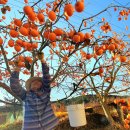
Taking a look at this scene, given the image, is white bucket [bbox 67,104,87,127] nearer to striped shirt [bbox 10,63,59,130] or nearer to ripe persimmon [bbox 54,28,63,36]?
striped shirt [bbox 10,63,59,130]

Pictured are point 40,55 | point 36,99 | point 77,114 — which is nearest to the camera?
point 40,55

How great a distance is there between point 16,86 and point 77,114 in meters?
4.54

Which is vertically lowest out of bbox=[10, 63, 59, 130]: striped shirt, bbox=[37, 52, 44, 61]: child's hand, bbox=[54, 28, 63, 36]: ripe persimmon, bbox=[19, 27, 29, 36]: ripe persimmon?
bbox=[10, 63, 59, 130]: striped shirt

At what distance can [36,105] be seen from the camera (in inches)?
219

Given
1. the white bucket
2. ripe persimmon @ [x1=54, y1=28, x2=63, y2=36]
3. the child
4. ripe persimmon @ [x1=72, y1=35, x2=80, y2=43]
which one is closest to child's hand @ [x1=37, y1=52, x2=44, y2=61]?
the child

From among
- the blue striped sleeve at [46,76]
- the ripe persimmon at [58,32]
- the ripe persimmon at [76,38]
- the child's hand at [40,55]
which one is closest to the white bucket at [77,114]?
the blue striped sleeve at [46,76]

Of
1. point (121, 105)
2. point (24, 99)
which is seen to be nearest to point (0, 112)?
point (121, 105)

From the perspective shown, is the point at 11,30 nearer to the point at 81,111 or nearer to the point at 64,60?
the point at 64,60

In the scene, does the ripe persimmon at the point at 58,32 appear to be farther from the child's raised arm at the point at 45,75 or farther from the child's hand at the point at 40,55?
the child's raised arm at the point at 45,75

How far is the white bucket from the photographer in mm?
9617

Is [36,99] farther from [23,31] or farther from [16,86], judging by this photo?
[23,31]

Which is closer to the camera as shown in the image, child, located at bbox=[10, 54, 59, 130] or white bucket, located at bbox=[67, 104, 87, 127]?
child, located at bbox=[10, 54, 59, 130]

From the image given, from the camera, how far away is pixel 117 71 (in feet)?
35.8

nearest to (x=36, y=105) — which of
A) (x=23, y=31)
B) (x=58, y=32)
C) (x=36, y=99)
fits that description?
(x=36, y=99)
